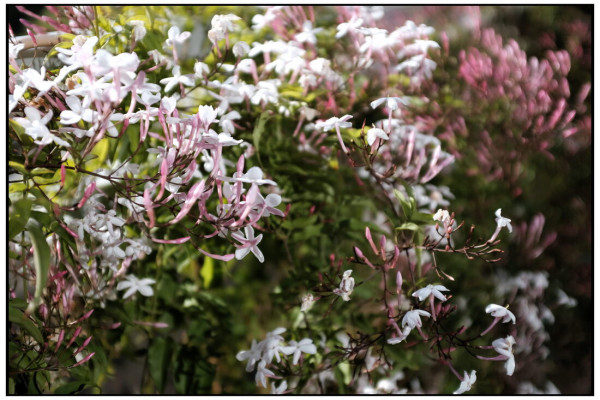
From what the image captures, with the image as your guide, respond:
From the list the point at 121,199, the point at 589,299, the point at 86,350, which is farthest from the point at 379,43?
the point at 589,299

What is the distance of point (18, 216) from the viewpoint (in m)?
0.43

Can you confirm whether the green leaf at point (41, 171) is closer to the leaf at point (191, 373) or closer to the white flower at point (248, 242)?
the white flower at point (248, 242)

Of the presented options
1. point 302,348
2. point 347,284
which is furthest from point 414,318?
point 302,348

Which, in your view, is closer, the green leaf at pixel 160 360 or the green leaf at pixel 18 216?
the green leaf at pixel 18 216

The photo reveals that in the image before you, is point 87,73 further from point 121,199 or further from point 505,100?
point 505,100

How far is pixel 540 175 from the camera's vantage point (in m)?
1.37

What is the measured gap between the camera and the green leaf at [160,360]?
780mm

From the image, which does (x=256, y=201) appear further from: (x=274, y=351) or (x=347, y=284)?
(x=274, y=351)

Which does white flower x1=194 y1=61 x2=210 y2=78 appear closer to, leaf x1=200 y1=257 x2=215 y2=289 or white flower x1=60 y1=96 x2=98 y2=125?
white flower x1=60 y1=96 x2=98 y2=125

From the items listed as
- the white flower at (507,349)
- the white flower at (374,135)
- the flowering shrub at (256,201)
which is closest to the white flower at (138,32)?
the flowering shrub at (256,201)

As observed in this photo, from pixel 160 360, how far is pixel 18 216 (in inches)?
16.9

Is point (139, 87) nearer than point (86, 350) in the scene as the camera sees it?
Yes

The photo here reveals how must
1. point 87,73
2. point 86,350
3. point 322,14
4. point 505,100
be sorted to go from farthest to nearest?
point 505,100 → point 322,14 → point 86,350 → point 87,73

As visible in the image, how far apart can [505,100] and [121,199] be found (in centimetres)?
101
